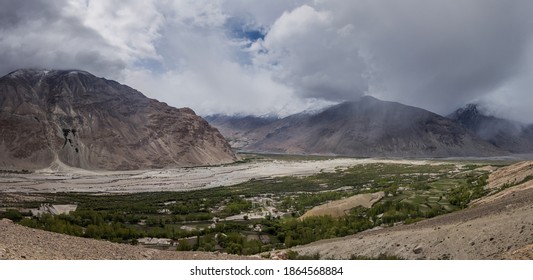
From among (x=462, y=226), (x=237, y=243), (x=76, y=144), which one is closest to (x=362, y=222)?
(x=237, y=243)

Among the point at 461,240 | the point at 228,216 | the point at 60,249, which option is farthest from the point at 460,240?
the point at 228,216

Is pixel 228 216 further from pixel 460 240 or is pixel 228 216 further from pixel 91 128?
pixel 91 128

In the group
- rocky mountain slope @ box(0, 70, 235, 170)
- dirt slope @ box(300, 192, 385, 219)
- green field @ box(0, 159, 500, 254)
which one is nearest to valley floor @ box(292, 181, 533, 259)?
green field @ box(0, 159, 500, 254)

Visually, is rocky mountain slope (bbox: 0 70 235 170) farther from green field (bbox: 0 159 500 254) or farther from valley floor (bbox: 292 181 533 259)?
valley floor (bbox: 292 181 533 259)

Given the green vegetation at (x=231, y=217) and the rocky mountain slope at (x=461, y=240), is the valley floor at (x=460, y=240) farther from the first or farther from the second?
the green vegetation at (x=231, y=217)

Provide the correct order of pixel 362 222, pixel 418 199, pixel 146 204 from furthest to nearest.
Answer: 1. pixel 146 204
2. pixel 418 199
3. pixel 362 222

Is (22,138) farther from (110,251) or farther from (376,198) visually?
(110,251)
